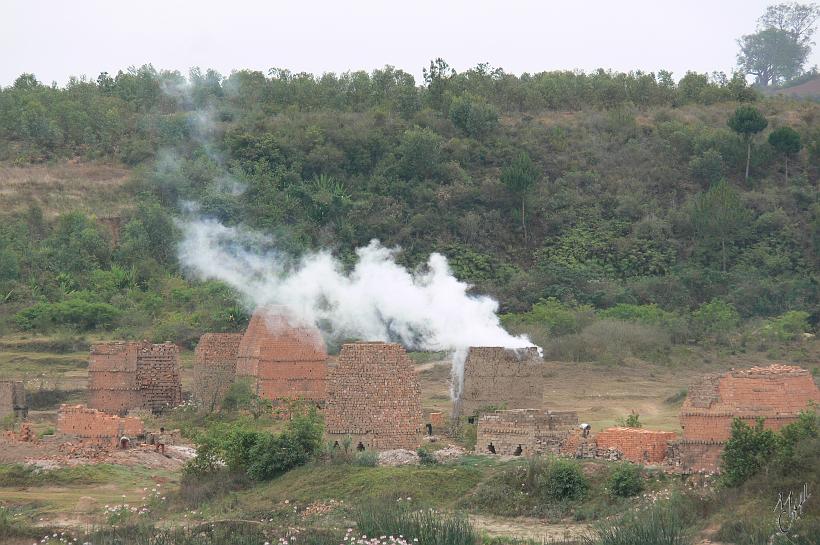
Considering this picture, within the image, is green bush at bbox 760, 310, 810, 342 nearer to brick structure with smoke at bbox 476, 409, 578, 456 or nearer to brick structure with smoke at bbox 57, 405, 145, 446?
brick structure with smoke at bbox 476, 409, 578, 456

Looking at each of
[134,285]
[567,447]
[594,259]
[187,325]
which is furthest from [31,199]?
[567,447]

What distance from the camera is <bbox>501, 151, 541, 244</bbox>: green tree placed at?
2386 inches

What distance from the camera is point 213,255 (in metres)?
52.8

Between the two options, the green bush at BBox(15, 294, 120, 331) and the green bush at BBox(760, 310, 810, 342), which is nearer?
the green bush at BBox(760, 310, 810, 342)

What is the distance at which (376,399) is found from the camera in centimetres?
3138

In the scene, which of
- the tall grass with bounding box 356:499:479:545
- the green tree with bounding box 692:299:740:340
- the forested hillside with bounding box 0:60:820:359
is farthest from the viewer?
the forested hillside with bounding box 0:60:820:359

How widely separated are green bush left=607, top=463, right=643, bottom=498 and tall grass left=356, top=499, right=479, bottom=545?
7.68 feet

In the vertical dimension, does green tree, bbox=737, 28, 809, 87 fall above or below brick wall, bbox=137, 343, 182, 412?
above

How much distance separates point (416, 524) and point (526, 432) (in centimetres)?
495

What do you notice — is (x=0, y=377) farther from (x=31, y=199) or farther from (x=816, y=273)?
(x=816, y=273)

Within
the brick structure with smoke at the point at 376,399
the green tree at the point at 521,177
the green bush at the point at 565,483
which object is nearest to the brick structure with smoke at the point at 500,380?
the brick structure with smoke at the point at 376,399

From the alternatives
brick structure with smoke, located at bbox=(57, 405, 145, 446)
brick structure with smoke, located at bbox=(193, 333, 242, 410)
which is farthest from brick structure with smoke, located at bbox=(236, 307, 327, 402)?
brick structure with smoke, located at bbox=(57, 405, 145, 446)

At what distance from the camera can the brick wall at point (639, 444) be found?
2938 cm

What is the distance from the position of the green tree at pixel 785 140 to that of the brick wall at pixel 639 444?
3514 cm
